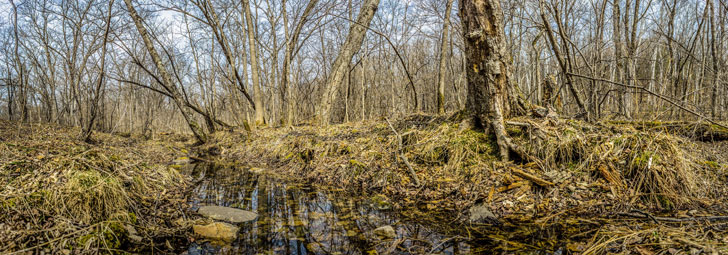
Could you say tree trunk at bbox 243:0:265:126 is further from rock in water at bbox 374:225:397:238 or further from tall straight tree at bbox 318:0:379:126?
rock in water at bbox 374:225:397:238

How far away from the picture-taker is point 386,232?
2.68 meters

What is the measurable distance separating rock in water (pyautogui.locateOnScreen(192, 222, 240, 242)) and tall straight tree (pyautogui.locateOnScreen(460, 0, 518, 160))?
10.4 ft

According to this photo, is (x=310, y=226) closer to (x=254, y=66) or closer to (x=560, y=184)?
(x=560, y=184)

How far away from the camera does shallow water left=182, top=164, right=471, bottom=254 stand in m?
2.38

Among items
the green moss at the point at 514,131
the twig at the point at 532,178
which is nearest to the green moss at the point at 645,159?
the twig at the point at 532,178

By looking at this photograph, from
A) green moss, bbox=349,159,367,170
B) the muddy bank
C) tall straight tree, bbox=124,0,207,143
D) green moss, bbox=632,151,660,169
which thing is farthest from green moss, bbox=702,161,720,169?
tall straight tree, bbox=124,0,207,143

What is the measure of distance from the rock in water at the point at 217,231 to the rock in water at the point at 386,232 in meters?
1.24

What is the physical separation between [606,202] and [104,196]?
455cm

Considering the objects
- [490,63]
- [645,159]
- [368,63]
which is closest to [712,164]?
[645,159]

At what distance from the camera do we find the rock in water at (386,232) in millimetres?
2621

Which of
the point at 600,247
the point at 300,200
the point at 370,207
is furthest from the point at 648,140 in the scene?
the point at 300,200

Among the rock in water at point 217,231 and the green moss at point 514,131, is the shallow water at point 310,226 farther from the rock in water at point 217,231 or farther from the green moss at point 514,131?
the green moss at point 514,131

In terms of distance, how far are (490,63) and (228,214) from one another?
3.61 meters

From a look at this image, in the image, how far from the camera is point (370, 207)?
351 cm
